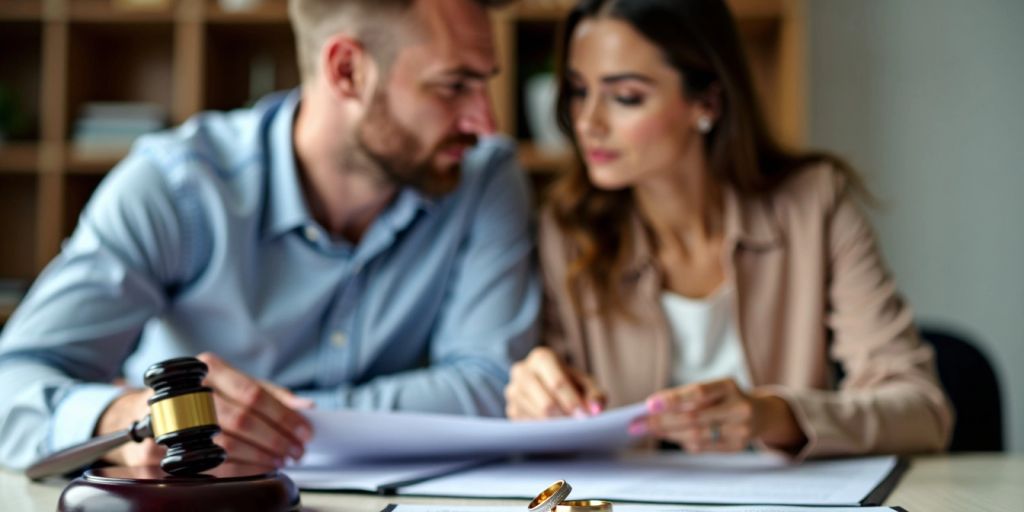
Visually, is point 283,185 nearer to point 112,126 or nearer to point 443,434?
point 443,434

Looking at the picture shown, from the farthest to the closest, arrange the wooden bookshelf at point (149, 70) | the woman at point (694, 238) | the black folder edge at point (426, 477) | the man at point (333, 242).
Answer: the wooden bookshelf at point (149, 70) → the woman at point (694, 238) → the man at point (333, 242) → the black folder edge at point (426, 477)

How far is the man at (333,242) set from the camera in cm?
131

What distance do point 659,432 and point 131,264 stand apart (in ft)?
2.45

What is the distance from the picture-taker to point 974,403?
184 cm

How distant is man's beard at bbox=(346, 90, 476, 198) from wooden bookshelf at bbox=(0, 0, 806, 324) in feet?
3.28

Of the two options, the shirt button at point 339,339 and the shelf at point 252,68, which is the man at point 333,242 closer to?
→ the shirt button at point 339,339

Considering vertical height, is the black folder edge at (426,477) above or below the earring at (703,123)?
below

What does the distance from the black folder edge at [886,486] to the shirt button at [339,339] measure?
31.7 inches

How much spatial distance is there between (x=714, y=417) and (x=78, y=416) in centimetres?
75

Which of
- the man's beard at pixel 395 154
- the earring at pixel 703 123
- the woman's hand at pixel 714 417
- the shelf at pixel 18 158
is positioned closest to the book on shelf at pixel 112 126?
the shelf at pixel 18 158

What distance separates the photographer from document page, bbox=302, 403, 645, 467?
1.07 metres

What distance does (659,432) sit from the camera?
3.85 ft

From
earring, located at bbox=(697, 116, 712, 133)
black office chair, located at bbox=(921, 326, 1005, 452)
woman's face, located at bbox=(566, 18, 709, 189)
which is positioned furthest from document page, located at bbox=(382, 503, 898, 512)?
black office chair, located at bbox=(921, 326, 1005, 452)

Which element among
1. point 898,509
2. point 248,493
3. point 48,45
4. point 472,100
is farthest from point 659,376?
point 48,45
